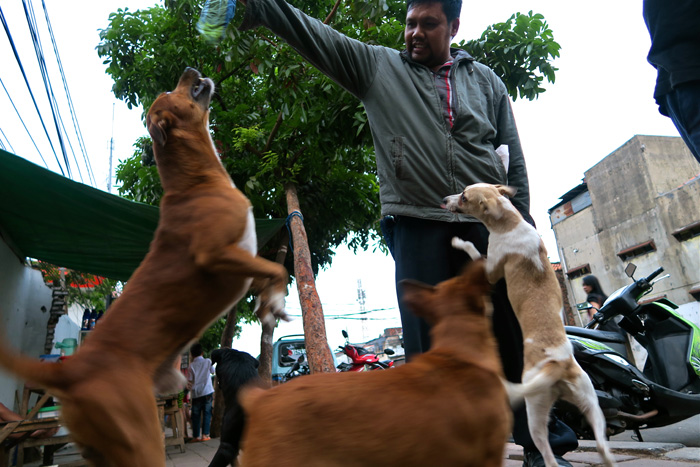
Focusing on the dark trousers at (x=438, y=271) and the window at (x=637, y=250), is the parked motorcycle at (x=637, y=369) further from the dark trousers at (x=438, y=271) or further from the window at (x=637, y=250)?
the window at (x=637, y=250)

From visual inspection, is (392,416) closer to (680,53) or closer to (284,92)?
(680,53)

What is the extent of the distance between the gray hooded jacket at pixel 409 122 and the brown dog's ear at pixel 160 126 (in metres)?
0.69

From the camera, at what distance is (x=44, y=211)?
6.35 m

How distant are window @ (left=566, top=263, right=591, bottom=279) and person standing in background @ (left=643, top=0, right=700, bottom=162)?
28.6 metres

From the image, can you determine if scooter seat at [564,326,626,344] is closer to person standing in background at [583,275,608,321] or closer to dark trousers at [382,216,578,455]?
person standing in background at [583,275,608,321]

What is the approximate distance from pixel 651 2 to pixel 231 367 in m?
3.60

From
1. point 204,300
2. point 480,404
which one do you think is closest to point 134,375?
point 204,300

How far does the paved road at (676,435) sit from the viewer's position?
4.84m

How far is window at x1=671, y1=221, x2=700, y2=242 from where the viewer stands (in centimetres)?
2066

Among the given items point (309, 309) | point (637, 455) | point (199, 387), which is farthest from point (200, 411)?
point (637, 455)

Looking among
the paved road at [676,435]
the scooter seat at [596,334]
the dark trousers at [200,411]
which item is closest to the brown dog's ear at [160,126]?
the scooter seat at [596,334]

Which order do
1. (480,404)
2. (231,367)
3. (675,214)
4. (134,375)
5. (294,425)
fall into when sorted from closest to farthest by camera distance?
(294,425) → (480,404) → (134,375) → (231,367) → (675,214)

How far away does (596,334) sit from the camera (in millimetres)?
5121

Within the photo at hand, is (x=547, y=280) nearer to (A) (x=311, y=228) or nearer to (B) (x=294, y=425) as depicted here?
(B) (x=294, y=425)
